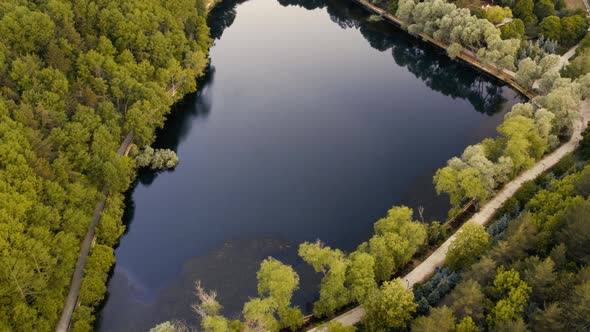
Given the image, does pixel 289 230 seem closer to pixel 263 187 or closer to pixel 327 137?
pixel 263 187

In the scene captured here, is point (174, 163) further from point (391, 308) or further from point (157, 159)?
point (391, 308)

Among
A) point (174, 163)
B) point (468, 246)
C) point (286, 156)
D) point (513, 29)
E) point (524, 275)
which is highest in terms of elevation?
point (513, 29)

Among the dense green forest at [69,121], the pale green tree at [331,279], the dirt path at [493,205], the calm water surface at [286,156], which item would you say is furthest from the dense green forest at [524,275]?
the dense green forest at [69,121]

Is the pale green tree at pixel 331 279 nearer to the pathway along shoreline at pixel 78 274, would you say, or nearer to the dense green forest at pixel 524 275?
the dense green forest at pixel 524 275

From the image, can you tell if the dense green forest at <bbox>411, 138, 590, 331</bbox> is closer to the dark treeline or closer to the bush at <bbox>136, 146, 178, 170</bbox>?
the dark treeline

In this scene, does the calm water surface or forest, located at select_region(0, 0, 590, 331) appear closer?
forest, located at select_region(0, 0, 590, 331)

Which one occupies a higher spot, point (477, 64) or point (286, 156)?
point (477, 64)

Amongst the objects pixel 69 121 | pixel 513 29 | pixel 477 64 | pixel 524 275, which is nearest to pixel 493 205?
pixel 524 275

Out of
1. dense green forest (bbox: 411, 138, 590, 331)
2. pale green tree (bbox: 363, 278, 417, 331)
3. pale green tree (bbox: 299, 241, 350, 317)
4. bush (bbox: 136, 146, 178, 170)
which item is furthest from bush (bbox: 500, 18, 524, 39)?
pale green tree (bbox: 363, 278, 417, 331)
